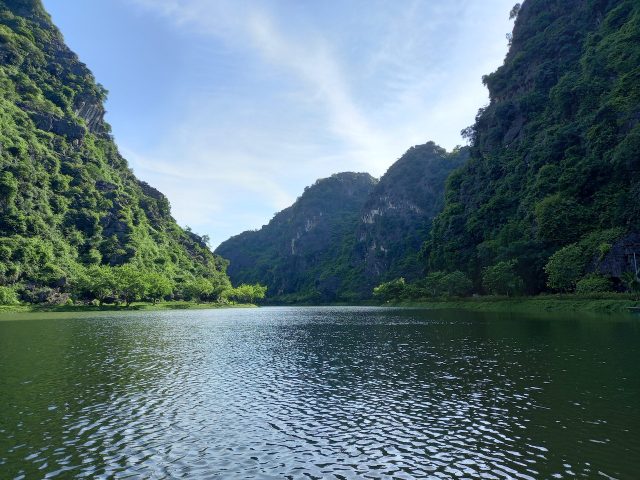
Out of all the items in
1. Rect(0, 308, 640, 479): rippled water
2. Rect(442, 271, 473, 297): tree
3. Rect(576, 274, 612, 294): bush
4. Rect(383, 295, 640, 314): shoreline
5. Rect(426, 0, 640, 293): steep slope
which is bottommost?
Rect(0, 308, 640, 479): rippled water

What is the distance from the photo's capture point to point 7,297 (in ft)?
418

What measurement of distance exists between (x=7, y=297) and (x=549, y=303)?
153m

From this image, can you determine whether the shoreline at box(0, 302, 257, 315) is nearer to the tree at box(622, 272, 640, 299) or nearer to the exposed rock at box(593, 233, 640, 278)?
the exposed rock at box(593, 233, 640, 278)

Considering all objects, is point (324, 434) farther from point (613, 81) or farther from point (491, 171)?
point (491, 171)

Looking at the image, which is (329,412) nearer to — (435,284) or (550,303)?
(550,303)

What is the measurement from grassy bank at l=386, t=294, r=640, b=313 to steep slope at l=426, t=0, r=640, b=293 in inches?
358

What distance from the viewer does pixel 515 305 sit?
10962 cm

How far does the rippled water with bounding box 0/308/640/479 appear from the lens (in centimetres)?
1720

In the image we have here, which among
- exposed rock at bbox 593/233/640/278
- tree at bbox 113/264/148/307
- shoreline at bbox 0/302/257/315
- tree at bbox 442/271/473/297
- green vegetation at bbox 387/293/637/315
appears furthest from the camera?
tree at bbox 113/264/148/307

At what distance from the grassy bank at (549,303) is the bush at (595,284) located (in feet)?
6.34

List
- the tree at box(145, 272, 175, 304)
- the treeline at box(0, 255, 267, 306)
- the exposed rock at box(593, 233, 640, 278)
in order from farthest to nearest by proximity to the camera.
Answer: the tree at box(145, 272, 175, 304), the treeline at box(0, 255, 267, 306), the exposed rock at box(593, 233, 640, 278)

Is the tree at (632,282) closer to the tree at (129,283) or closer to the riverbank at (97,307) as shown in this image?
the riverbank at (97,307)

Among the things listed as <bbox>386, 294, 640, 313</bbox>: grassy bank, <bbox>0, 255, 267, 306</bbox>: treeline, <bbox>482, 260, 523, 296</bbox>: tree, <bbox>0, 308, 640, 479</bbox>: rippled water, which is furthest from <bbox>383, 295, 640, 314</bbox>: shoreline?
<bbox>0, 255, 267, 306</bbox>: treeline

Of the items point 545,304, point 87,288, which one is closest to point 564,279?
point 545,304
